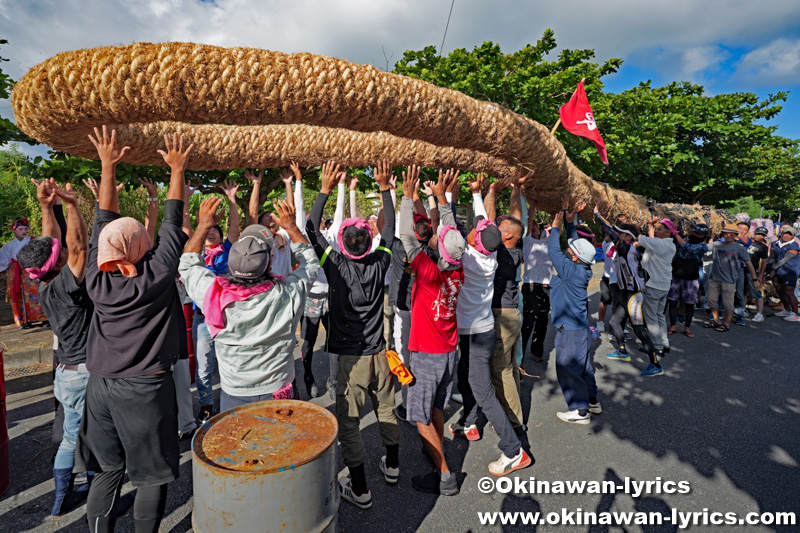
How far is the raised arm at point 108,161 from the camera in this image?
1983 millimetres

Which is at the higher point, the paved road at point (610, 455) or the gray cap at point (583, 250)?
the gray cap at point (583, 250)

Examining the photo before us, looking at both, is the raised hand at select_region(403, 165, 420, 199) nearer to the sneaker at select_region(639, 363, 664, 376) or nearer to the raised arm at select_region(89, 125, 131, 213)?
the raised arm at select_region(89, 125, 131, 213)

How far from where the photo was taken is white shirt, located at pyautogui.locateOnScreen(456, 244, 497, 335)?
11.0 ft

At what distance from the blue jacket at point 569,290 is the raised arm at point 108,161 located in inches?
145

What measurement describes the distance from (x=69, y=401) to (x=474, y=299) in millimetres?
3116

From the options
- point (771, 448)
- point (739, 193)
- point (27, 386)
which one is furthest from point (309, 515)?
point (739, 193)

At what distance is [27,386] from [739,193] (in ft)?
87.2

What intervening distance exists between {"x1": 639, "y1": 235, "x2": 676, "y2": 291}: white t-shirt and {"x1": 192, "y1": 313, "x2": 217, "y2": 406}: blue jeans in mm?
5833

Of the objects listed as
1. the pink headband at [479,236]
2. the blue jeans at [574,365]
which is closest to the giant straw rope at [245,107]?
the pink headband at [479,236]

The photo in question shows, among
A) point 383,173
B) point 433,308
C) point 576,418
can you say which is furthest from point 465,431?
point 383,173

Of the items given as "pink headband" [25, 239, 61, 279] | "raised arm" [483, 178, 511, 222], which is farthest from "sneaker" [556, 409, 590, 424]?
"pink headband" [25, 239, 61, 279]

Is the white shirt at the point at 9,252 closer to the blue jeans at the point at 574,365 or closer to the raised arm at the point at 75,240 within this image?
the raised arm at the point at 75,240

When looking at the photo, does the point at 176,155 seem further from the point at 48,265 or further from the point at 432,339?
the point at 432,339

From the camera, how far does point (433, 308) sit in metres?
3.03
